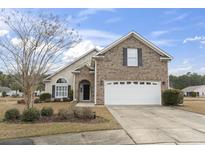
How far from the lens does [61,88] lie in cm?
3009

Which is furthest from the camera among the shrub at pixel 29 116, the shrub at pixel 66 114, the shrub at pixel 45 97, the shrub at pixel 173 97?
the shrub at pixel 45 97

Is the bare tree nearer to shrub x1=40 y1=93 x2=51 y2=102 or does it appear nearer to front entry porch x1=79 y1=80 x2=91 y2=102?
front entry porch x1=79 y1=80 x2=91 y2=102

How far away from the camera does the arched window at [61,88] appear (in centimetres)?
2978

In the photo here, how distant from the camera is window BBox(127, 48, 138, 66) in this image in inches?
905

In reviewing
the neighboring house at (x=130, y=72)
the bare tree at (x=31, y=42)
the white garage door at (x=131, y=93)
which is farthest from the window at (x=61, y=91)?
the bare tree at (x=31, y=42)

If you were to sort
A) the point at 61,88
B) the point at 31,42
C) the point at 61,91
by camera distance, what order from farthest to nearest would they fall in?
the point at 61,88
the point at 61,91
the point at 31,42

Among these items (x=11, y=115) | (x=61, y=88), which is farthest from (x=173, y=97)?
(x=11, y=115)

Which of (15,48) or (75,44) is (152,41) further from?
(15,48)

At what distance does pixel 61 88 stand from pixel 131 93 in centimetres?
1047

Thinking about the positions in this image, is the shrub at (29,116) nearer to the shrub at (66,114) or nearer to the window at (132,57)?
the shrub at (66,114)

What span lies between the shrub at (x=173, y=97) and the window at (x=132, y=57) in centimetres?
369

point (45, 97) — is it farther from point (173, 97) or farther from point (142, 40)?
point (173, 97)
